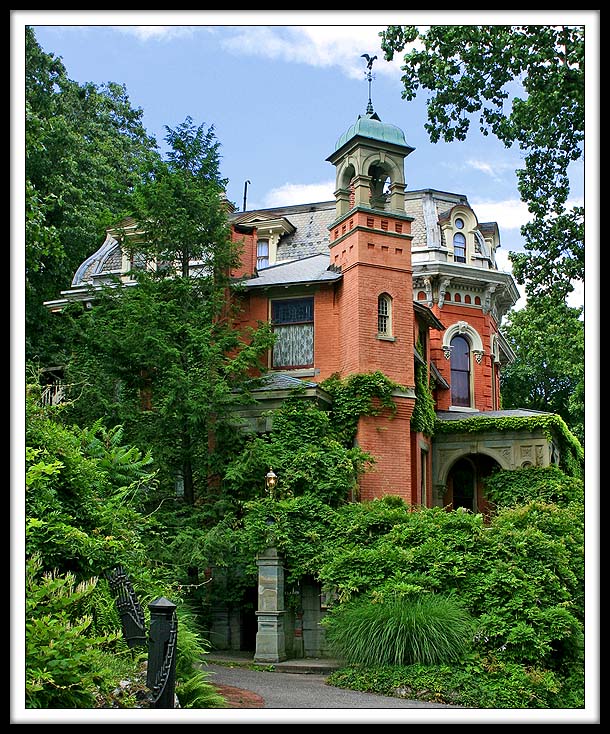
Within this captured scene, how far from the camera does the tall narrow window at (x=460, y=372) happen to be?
31.2 metres

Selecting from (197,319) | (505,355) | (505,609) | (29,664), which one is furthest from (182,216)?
(505,355)

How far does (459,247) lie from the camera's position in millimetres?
32188

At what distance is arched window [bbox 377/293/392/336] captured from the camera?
22.4 meters

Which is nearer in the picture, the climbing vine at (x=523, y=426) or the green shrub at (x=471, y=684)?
the green shrub at (x=471, y=684)

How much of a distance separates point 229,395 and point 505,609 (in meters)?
8.33

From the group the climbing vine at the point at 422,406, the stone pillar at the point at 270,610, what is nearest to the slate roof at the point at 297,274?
the climbing vine at the point at 422,406

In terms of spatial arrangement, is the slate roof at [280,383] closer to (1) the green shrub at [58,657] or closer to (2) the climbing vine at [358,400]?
(2) the climbing vine at [358,400]

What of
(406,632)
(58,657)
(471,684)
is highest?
(58,657)

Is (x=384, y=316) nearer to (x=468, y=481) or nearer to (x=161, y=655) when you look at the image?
(x=468, y=481)

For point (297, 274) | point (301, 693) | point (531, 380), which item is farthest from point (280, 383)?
point (531, 380)

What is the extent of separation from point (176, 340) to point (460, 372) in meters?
13.6

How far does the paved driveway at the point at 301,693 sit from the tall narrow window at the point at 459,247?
19.4m

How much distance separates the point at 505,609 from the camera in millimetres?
14438
